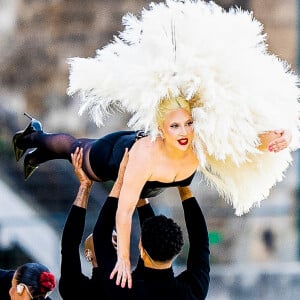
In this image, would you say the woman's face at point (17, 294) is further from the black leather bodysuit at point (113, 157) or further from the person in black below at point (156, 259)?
the black leather bodysuit at point (113, 157)

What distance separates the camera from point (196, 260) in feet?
12.1

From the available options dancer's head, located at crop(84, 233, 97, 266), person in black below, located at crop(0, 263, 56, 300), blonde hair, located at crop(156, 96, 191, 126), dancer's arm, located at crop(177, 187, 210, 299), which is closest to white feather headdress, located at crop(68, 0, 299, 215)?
blonde hair, located at crop(156, 96, 191, 126)

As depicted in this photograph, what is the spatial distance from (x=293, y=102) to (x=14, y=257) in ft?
18.3

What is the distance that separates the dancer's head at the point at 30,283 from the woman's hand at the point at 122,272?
303mm

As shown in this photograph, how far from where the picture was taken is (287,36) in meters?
10.9

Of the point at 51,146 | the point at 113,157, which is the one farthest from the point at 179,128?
the point at 51,146

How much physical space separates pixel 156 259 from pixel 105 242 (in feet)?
0.63

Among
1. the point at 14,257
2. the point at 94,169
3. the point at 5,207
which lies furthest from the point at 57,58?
the point at 94,169

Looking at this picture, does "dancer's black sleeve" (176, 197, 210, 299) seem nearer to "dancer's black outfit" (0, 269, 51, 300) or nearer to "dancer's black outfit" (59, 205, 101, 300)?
"dancer's black outfit" (59, 205, 101, 300)

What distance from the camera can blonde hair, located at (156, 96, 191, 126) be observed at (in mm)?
3674

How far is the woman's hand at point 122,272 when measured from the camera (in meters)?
3.58

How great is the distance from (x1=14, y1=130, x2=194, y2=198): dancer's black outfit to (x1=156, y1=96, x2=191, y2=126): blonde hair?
135 mm

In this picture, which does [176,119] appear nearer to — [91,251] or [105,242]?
[105,242]

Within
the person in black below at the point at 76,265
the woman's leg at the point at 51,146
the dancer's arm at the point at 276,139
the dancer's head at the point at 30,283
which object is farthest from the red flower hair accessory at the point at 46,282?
the dancer's arm at the point at 276,139
